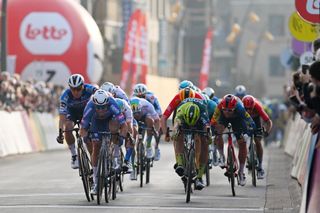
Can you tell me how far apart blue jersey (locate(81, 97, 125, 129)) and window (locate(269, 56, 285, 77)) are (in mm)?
103663

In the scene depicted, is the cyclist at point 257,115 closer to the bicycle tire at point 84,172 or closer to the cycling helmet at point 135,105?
the cycling helmet at point 135,105

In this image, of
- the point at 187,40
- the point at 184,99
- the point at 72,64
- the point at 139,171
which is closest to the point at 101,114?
the point at 184,99

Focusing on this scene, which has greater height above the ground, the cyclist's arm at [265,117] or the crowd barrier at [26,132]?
the cyclist's arm at [265,117]

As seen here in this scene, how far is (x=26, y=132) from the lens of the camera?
33.2 metres

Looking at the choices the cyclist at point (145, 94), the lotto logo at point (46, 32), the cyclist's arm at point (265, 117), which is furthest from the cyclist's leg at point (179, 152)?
the lotto logo at point (46, 32)

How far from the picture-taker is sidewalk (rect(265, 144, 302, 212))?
17203mm

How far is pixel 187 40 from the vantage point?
388 feet

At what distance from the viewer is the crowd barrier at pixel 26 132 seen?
30797mm

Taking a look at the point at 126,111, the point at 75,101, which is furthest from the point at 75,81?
the point at 126,111

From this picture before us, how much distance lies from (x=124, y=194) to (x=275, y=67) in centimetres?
10321

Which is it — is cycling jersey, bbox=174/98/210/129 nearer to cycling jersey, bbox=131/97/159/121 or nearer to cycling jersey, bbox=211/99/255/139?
cycling jersey, bbox=211/99/255/139

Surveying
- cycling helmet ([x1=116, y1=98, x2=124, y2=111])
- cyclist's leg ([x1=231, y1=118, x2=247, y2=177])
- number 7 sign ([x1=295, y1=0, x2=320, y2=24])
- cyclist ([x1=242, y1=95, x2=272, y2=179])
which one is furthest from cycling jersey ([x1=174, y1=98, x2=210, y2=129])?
cyclist ([x1=242, y1=95, x2=272, y2=179])

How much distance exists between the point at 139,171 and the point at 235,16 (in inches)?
4001

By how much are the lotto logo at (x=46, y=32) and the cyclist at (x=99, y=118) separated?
1010 inches
